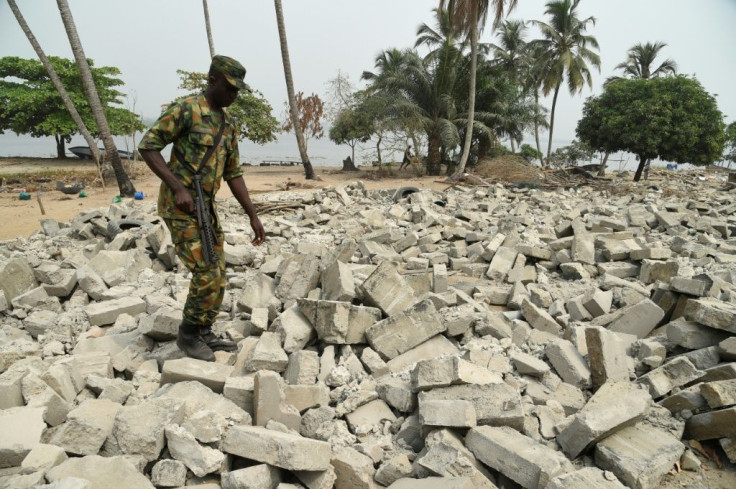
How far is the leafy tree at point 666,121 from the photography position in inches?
603

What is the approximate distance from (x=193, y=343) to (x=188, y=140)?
1291 mm

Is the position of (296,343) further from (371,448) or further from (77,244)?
(77,244)

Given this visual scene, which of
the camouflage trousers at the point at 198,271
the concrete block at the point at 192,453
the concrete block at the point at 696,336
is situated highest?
the camouflage trousers at the point at 198,271

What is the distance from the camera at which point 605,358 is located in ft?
8.38

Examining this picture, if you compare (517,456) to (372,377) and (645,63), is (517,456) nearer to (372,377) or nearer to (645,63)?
(372,377)

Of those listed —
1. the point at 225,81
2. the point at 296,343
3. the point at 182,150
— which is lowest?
the point at 296,343

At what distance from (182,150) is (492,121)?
1885 cm

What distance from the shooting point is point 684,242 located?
5383mm

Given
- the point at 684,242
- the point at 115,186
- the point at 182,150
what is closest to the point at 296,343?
the point at 182,150

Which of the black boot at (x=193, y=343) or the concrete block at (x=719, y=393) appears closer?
the concrete block at (x=719, y=393)

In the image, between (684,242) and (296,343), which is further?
(684,242)

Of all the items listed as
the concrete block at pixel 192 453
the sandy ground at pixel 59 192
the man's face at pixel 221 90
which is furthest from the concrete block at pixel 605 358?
the sandy ground at pixel 59 192

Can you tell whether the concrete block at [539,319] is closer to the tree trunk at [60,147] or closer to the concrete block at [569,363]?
the concrete block at [569,363]

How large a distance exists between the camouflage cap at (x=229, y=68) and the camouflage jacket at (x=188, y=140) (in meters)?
0.22
